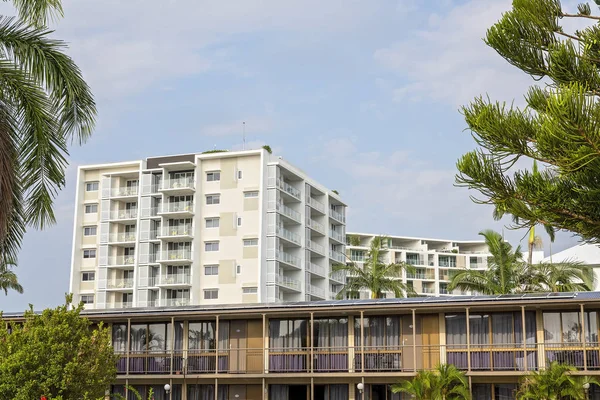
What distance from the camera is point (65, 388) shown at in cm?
2222

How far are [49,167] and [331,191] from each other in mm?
68753

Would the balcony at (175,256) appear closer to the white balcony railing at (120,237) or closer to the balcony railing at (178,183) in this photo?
the white balcony railing at (120,237)

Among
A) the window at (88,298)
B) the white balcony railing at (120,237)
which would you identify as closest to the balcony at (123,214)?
the white balcony railing at (120,237)

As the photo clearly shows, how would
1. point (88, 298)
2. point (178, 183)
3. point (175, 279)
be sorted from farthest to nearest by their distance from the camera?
1. point (88, 298)
2. point (178, 183)
3. point (175, 279)

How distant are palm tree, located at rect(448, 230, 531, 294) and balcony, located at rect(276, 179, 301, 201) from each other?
26.1 metres

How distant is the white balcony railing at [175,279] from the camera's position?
69.0 meters

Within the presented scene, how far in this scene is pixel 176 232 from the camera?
233 ft

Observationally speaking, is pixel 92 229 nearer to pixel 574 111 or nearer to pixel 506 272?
pixel 506 272

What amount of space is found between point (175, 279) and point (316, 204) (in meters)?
15.0

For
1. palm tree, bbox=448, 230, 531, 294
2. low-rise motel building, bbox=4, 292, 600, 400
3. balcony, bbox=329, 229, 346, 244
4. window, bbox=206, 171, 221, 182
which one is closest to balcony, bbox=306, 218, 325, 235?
balcony, bbox=329, 229, 346, 244

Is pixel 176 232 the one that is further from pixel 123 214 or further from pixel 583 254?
pixel 583 254

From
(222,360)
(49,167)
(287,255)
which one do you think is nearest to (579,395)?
(222,360)

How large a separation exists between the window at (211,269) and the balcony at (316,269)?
28.2 feet

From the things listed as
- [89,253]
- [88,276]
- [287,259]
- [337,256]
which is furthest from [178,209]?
[337,256]
